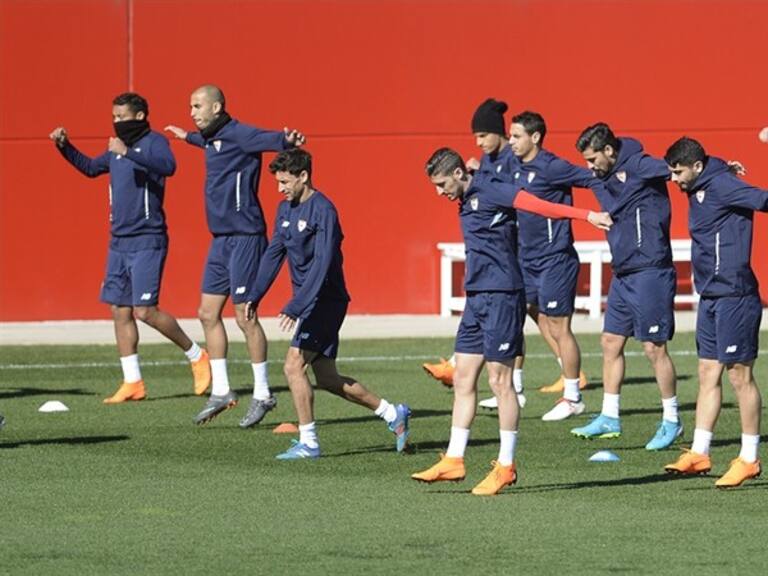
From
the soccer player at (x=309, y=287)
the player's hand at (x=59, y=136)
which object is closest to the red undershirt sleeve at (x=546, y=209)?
the soccer player at (x=309, y=287)

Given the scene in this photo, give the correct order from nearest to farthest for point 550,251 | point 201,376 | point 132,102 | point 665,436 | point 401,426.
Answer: point 401,426, point 665,436, point 550,251, point 132,102, point 201,376

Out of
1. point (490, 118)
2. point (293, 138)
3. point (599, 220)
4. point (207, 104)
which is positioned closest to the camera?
point (599, 220)

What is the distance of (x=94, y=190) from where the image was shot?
24.7m

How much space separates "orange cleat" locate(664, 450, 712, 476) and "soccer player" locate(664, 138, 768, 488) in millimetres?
14

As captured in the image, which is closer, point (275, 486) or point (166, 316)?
point (275, 486)

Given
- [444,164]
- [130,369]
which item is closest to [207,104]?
[130,369]

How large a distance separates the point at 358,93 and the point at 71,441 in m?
10.9

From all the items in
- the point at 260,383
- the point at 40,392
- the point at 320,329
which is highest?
the point at 320,329

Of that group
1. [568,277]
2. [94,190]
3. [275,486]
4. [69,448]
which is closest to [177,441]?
[69,448]

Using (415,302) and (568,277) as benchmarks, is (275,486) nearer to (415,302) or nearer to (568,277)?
(568,277)

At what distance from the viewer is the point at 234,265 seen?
16.6 meters

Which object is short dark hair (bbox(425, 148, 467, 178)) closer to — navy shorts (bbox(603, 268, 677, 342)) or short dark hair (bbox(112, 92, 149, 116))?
navy shorts (bbox(603, 268, 677, 342))

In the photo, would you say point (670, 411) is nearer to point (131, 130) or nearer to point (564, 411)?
point (564, 411)

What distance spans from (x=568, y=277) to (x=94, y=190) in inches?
364
